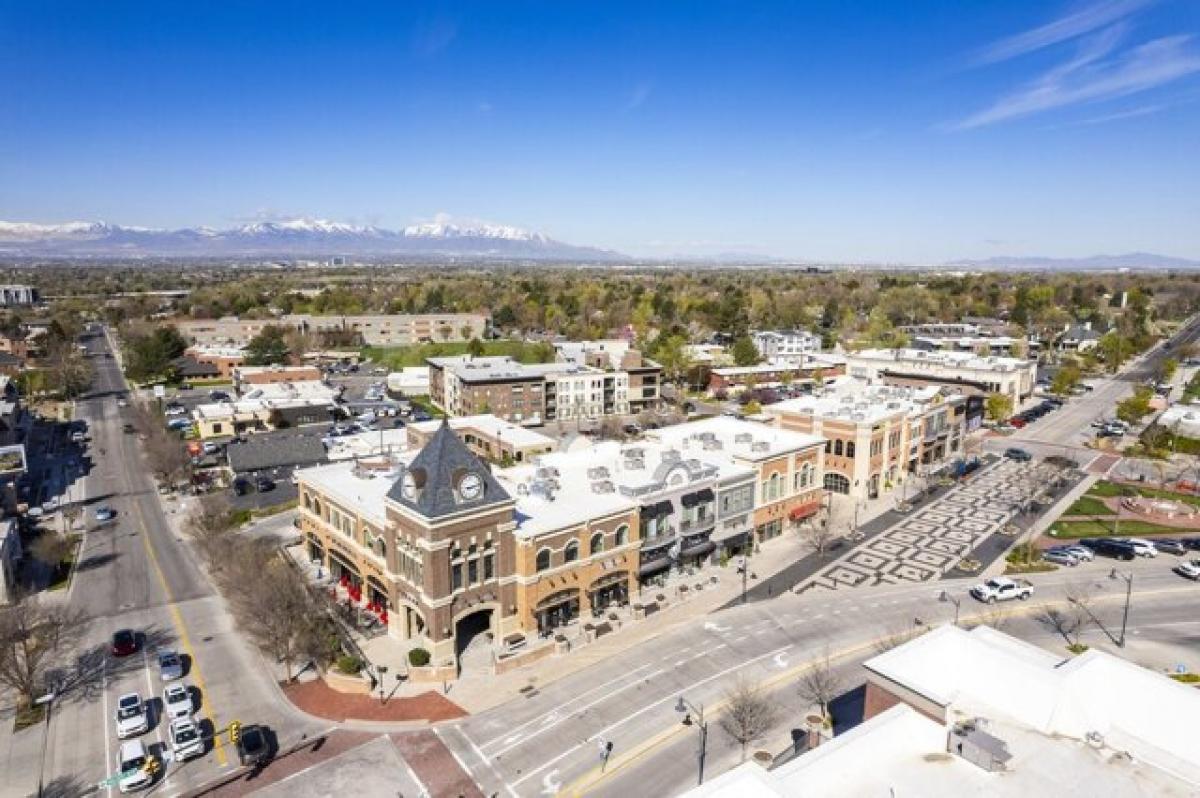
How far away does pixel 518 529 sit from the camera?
47188 millimetres

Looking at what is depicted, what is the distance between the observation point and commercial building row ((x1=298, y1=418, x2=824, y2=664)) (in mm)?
44094

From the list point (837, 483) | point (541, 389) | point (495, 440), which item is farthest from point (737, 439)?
point (541, 389)

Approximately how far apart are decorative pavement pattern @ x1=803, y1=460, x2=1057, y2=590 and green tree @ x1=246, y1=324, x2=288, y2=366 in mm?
120348

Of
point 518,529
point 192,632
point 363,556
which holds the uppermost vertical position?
point 518,529

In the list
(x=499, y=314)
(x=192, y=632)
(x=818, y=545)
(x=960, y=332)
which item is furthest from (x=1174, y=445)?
(x=499, y=314)

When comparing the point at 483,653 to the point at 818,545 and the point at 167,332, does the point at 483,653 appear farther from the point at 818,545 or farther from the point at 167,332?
the point at 167,332

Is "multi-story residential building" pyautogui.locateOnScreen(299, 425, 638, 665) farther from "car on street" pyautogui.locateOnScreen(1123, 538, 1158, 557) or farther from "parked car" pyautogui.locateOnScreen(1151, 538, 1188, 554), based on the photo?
"parked car" pyautogui.locateOnScreen(1151, 538, 1188, 554)

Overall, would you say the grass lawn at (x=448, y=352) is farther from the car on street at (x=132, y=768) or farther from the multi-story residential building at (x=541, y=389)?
the car on street at (x=132, y=768)

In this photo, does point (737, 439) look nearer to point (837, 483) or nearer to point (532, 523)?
point (837, 483)

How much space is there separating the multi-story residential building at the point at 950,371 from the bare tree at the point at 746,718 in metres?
77.7

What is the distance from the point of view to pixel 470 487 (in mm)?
44156

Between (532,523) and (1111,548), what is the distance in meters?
49.2

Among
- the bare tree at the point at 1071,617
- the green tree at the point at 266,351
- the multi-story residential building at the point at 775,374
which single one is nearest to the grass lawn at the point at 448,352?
the green tree at the point at 266,351

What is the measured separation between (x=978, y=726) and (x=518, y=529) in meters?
27.3
